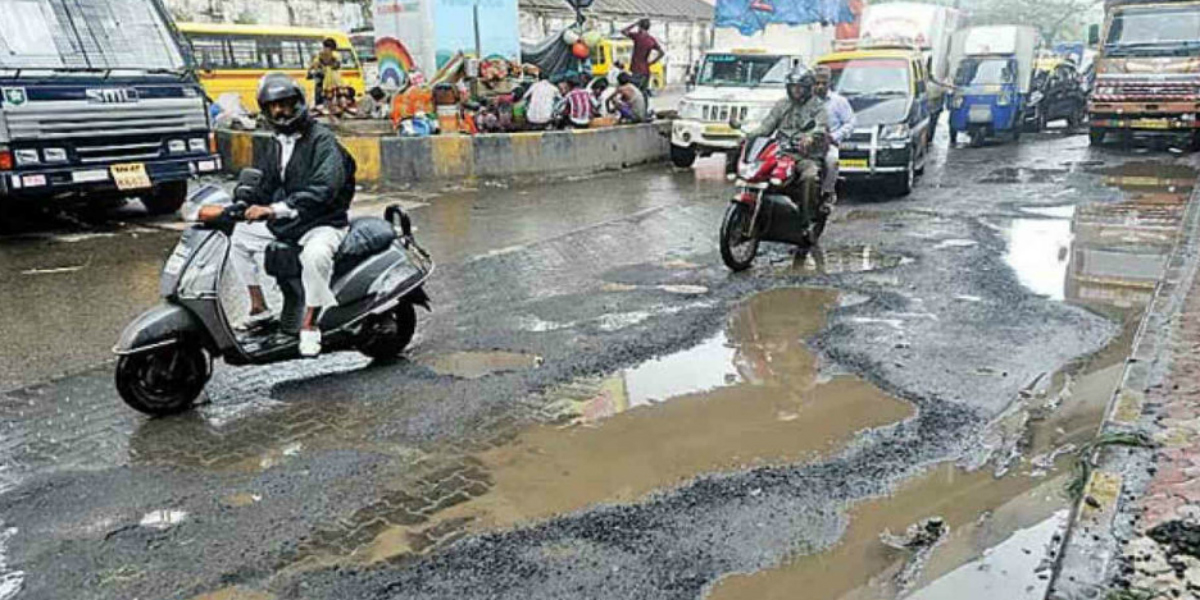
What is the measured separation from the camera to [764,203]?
857 cm

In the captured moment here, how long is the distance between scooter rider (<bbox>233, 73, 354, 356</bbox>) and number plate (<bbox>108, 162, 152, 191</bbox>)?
5342 millimetres

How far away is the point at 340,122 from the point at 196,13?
11.8 meters

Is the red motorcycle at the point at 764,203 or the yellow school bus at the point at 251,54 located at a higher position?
the yellow school bus at the point at 251,54

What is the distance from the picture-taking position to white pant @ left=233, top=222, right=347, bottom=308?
5.23 meters

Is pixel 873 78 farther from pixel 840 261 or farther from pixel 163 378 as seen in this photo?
pixel 163 378

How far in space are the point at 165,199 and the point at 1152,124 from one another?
16589 mm

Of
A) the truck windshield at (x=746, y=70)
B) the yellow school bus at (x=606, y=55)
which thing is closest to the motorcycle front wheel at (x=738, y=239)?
the truck windshield at (x=746, y=70)

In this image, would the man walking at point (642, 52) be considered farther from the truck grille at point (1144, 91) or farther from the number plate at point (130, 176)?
the number plate at point (130, 176)

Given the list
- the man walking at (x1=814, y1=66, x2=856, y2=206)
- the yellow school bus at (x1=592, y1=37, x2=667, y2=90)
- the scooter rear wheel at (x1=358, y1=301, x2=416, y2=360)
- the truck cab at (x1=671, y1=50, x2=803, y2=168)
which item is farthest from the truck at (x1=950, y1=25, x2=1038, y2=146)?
the scooter rear wheel at (x1=358, y1=301, x2=416, y2=360)

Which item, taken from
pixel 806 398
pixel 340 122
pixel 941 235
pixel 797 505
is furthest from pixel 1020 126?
pixel 797 505

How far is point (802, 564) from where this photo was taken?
11.7 ft

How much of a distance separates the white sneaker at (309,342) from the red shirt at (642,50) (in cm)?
1354

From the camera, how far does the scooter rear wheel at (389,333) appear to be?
5824 mm

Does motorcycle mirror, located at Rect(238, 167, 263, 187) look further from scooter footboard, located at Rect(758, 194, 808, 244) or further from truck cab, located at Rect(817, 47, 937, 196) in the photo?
truck cab, located at Rect(817, 47, 937, 196)
